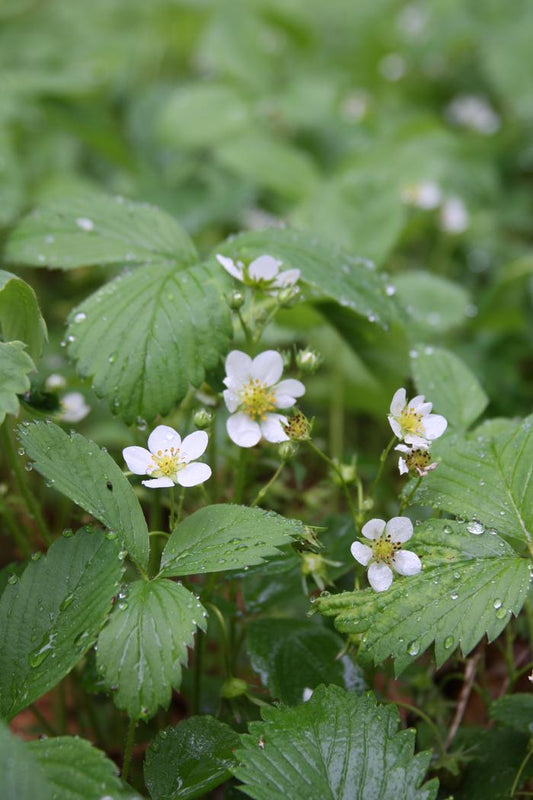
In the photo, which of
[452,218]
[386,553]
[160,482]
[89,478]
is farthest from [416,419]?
[452,218]

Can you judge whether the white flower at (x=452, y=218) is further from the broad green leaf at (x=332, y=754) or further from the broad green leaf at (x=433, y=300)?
the broad green leaf at (x=332, y=754)

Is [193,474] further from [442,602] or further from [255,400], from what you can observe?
[442,602]

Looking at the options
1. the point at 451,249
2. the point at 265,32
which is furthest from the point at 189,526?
the point at 265,32

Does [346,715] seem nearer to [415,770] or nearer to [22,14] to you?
[415,770]

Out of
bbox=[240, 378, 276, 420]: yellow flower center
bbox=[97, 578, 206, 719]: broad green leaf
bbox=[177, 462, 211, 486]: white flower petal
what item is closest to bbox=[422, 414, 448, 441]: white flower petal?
bbox=[240, 378, 276, 420]: yellow flower center

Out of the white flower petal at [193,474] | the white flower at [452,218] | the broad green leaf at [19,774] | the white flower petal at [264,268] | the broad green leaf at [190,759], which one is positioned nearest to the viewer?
the broad green leaf at [19,774]

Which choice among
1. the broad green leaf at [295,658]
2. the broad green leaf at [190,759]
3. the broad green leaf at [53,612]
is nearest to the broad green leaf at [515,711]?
the broad green leaf at [295,658]
